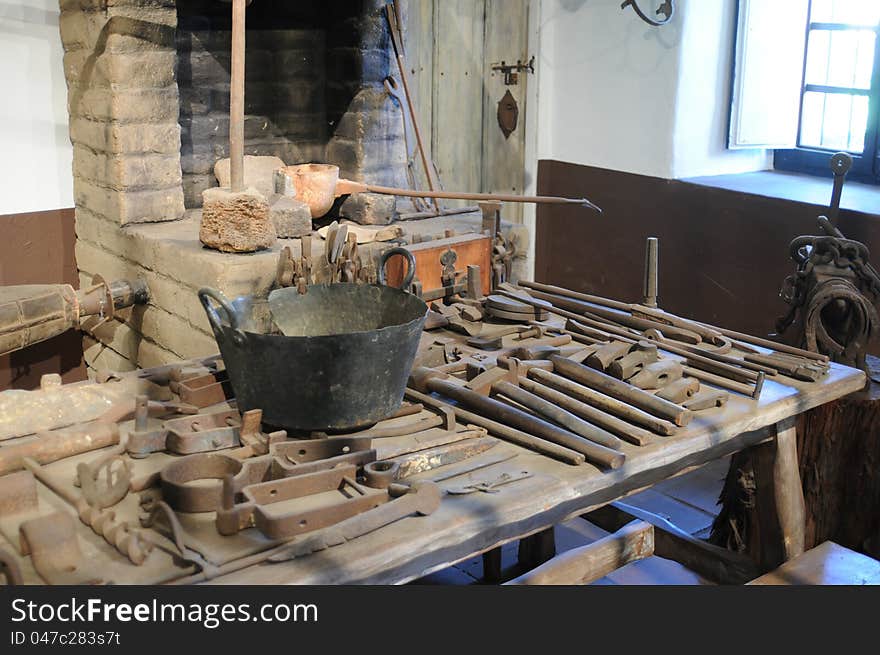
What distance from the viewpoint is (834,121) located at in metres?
5.96

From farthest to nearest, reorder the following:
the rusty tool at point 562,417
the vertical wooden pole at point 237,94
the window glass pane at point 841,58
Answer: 1. the window glass pane at point 841,58
2. the vertical wooden pole at point 237,94
3. the rusty tool at point 562,417

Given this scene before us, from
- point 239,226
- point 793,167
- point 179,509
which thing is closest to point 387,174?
point 239,226

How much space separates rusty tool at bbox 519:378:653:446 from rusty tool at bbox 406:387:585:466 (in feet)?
0.61

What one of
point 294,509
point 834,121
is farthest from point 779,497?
point 834,121

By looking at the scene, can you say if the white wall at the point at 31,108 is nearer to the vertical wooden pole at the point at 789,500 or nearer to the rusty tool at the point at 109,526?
the rusty tool at the point at 109,526

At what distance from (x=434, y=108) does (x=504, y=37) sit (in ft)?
2.45

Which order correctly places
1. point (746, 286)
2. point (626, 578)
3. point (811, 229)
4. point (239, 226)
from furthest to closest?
1. point (746, 286)
2. point (811, 229)
3. point (239, 226)
4. point (626, 578)

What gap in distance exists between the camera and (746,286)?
228 inches

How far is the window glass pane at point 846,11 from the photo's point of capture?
560 centimetres

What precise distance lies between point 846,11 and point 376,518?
16.2ft

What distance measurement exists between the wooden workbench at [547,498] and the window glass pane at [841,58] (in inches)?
123

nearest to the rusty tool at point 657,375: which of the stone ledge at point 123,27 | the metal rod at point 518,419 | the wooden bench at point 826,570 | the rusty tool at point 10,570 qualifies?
the metal rod at point 518,419

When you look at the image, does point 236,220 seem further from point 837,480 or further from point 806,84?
point 806,84

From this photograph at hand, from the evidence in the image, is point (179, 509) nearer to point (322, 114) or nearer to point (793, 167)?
point (322, 114)
